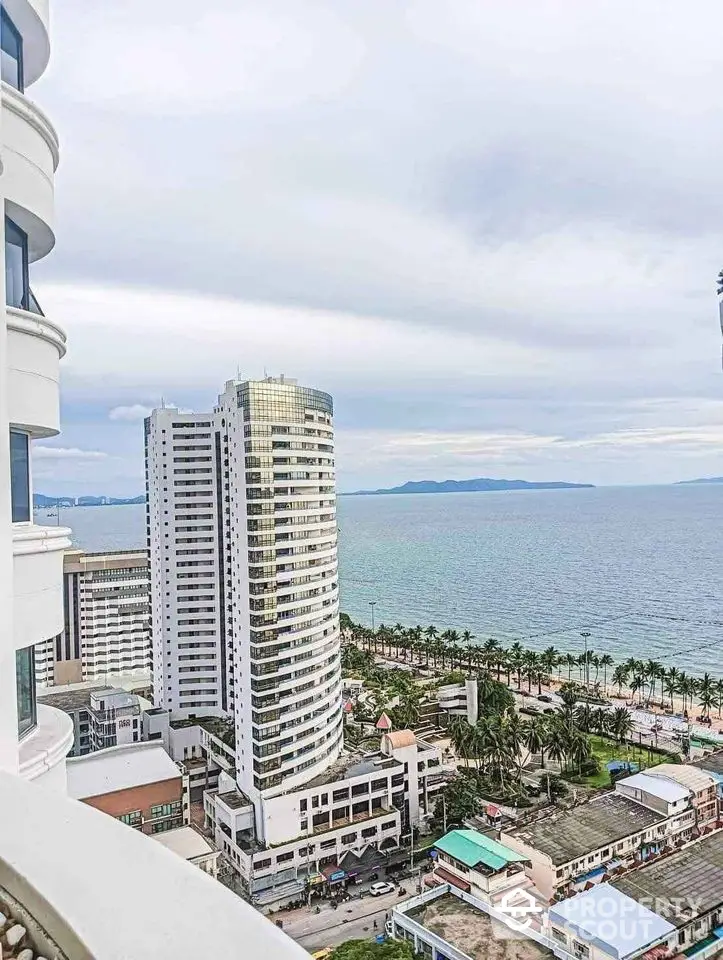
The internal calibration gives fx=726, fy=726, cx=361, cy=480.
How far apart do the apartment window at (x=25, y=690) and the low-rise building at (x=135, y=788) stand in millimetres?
19418

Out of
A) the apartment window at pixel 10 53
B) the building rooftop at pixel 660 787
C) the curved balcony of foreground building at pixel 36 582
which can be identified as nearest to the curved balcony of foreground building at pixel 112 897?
the curved balcony of foreground building at pixel 36 582

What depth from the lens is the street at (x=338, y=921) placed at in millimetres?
19172

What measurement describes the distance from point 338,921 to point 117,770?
8674mm

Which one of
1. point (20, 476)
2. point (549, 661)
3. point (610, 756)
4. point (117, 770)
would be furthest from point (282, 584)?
point (549, 661)

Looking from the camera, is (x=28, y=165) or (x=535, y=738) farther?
(x=535, y=738)

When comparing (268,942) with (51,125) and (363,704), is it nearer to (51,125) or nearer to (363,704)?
(51,125)

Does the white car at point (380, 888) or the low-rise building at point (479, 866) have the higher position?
the low-rise building at point (479, 866)

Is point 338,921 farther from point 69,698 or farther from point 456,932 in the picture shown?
point 69,698

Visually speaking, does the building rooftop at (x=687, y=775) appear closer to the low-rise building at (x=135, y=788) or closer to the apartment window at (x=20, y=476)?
the low-rise building at (x=135, y=788)

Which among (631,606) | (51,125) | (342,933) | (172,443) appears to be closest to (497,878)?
(342,933)

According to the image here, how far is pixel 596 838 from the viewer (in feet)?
65.6

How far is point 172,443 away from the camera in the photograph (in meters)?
32.8

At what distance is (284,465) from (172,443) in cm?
983

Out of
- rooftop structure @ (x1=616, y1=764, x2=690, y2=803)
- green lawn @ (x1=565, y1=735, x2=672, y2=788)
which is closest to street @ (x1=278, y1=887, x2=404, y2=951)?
rooftop structure @ (x1=616, y1=764, x2=690, y2=803)
